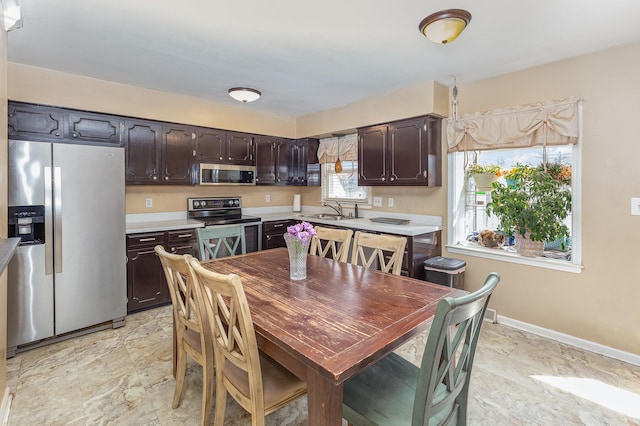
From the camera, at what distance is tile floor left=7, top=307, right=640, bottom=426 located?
1908mm

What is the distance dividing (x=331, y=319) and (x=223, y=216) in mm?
3419

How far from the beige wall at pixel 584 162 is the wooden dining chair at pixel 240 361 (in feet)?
8.81

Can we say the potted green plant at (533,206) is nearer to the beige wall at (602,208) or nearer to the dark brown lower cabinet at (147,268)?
the beige wall at (602,208)

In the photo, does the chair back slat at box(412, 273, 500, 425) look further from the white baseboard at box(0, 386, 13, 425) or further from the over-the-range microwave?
the over-the-range microwave

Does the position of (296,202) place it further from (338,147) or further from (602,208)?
(602,208)

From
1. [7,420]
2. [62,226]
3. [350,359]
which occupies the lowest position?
[7,420]

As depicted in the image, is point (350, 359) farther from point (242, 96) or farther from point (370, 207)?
point (370, 207)

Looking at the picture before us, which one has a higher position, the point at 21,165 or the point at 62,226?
the point at 21,165

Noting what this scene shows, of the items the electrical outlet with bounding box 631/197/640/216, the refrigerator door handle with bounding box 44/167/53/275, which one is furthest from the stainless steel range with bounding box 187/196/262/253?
the electrical outlet with bounding box 631/197/640/216

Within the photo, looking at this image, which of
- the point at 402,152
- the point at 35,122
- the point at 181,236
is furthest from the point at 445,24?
the point at 35,122

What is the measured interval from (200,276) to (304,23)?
1.88 meters

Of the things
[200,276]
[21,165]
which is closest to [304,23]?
[200,276]

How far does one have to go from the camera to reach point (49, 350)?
8.89 feet

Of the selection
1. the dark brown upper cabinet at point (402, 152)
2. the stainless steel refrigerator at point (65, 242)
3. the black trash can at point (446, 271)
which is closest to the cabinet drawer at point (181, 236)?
the stainless steel refrigerator at point (65, 242)
